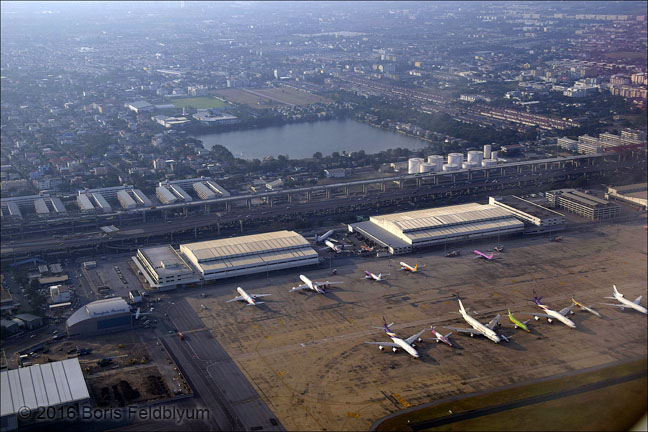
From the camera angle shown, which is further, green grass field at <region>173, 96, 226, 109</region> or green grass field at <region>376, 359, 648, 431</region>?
green grass field at <region>173, 96, 226, 109</region>

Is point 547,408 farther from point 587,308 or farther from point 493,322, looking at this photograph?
point 587,308

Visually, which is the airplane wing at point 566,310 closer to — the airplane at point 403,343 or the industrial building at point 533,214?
the airplane at point 403,343

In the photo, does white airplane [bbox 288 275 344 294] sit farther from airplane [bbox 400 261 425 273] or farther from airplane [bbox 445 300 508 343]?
airplane [bbox 445 300 508 343]

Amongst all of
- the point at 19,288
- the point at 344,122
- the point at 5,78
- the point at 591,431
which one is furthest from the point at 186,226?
the point at 5,78

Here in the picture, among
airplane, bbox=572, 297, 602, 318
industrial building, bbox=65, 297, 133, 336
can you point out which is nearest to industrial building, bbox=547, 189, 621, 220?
airplane, bbox=572, 297, 602, 318

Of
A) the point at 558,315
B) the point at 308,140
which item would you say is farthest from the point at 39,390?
the point at 308,140
